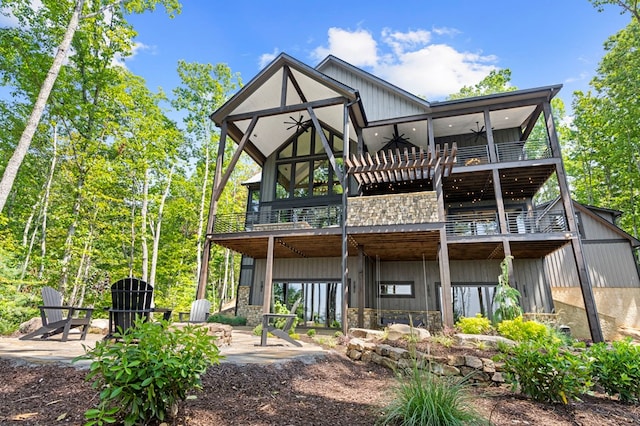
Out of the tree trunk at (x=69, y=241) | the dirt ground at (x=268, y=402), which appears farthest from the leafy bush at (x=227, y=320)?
the dirt ground at (x=268, y=402)

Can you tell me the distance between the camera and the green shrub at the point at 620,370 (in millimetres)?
3713

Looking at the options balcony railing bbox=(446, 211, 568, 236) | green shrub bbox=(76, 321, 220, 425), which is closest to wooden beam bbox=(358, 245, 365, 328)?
balcony railing bbox=(446, 211, 568, 236)

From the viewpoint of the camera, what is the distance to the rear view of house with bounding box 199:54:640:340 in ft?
33.9

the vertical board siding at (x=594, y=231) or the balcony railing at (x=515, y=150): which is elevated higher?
the balcony railing at (x=515, y=150)

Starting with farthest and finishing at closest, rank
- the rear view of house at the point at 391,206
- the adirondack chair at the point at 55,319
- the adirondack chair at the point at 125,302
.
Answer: the rear view of house at the point at 391,206 → the adirondack chair at the point at 55,319 → the adirondack chair at the point at 125,302

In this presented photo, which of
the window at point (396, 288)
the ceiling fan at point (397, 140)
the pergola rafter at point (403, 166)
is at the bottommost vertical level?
the window at point (396, 288)

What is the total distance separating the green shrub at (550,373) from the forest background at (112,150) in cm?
1047

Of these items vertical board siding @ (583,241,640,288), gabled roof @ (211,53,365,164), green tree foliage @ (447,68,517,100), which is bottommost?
vertical board siding @ (583,241,640,288)

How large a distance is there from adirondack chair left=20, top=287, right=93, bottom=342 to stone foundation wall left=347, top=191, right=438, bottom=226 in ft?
23.2

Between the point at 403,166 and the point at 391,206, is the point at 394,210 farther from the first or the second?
the point at 403,166

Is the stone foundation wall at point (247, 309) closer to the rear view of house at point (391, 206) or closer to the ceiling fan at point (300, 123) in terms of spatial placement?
the rear view of house at point (391, 206)

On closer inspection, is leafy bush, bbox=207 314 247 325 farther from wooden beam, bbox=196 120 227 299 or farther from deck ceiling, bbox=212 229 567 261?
deck ceiling, bbox=212 229 567 261

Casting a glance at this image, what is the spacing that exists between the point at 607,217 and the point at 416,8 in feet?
34.3

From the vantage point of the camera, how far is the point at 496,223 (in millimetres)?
11484
